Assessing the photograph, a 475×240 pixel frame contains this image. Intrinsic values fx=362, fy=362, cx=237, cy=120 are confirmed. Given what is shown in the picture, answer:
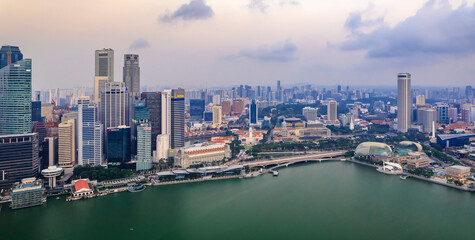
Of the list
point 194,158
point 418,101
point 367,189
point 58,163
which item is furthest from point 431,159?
point 418,101

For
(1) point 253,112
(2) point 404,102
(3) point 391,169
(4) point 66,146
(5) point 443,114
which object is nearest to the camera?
(4) point 66,146

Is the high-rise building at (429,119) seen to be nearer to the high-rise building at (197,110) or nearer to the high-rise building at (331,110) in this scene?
the high-rise building at (331,110)

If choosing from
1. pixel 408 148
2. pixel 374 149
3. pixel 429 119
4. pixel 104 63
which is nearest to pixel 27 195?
pixel 104 63

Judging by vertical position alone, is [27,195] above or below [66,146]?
below

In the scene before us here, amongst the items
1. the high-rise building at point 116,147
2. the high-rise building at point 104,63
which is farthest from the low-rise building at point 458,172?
the high-rise building at point 104,63

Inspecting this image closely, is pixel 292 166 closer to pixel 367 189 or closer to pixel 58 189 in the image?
pixel 367 189

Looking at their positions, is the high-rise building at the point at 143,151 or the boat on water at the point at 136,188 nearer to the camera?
the boat on water at the point at 136,188

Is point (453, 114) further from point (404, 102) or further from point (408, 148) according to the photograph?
point (408, 148)
